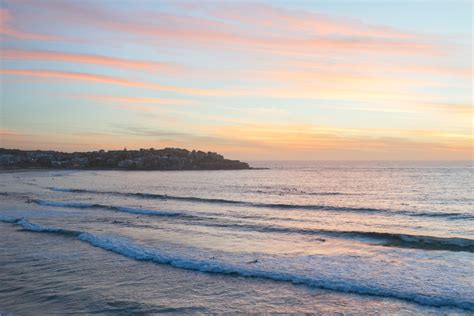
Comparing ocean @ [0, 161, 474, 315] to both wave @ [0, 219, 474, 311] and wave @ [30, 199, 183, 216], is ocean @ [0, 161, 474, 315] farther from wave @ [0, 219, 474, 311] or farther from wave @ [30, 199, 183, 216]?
wave @ [30, 199, 183, 216]

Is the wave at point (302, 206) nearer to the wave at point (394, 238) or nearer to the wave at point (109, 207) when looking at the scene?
the wave at point (109, 207)

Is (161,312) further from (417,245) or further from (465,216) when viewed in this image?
(465,216)

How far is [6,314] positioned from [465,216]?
88.9 ft

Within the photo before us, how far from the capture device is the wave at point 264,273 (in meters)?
11.4

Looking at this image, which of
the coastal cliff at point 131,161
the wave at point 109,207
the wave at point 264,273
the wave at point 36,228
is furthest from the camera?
the coastal cliff at point 131,161

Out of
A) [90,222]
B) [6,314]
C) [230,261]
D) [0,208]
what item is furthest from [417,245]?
[0,208]

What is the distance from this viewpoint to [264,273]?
13.9 meters

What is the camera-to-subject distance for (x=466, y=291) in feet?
38.9

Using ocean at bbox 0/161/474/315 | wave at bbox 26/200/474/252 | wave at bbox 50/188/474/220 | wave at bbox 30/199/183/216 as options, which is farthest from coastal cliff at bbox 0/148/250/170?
wave at bbox 26/200/474/252

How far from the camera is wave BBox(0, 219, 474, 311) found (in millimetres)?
11383

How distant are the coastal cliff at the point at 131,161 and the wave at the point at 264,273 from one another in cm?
8523

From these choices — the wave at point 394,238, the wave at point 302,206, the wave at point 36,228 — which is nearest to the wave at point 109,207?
the wave at point 394,238

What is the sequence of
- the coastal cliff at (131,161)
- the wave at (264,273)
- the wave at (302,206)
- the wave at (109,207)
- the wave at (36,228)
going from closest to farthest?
the wave at (264,273)
the wave at (36,228)
the wave at (302,206)
the wave at (109,207)
the coastal cliff at (131,161)

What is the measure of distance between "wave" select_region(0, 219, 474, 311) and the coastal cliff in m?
85.2
